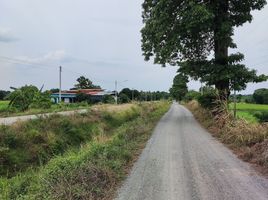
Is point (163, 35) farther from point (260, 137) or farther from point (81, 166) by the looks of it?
point (81, 166)

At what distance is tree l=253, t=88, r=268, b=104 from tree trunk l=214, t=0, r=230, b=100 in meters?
67.5

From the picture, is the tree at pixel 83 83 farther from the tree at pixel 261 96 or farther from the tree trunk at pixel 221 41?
the tree trunk at pixel 221 41

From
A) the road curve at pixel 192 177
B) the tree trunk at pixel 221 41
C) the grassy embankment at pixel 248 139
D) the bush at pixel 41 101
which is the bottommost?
the road curve at pixel 192 177

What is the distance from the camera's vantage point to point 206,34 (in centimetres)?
2825

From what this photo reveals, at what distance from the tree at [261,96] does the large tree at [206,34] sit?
6578cm

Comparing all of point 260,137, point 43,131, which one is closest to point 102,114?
point 43,131

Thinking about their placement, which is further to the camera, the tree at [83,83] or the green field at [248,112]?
the tree at [83,83]

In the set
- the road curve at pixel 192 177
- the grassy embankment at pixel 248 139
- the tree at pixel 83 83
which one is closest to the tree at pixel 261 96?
the tree at pixel 83 83

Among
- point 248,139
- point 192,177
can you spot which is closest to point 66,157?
point 192,177

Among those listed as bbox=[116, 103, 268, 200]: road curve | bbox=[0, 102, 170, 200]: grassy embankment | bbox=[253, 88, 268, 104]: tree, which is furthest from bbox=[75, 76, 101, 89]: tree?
bbox=[116, 103, 268, 200]: road curve

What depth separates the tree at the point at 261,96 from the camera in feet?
293

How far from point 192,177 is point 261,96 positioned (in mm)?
86872

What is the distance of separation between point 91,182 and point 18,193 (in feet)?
A: 5.51

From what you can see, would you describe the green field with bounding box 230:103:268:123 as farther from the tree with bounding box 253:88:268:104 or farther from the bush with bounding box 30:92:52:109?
the tree with bounding box 253:88:268:104
